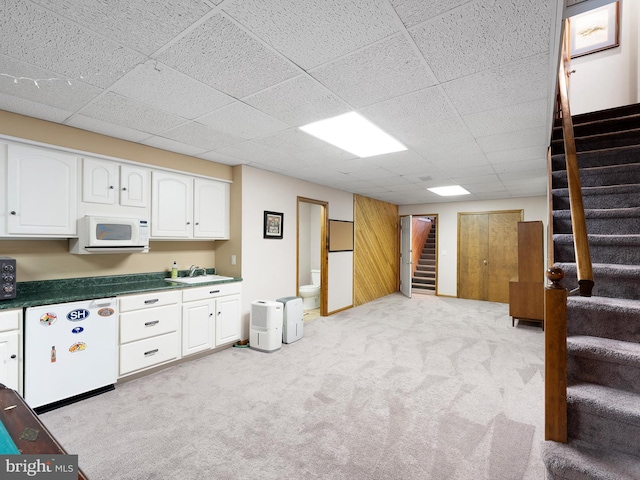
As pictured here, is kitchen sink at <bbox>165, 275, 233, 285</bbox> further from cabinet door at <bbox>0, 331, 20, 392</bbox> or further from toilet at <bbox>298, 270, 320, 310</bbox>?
toilet at <bbox>298, 270, 320, 310</bbox>

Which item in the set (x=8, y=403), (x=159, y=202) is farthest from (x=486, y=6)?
(x=159, y=202)

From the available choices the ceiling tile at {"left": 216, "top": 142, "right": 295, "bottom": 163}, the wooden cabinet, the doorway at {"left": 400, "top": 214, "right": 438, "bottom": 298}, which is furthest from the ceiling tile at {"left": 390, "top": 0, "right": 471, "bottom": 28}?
the doorway at {"left": 400, "top": 214, "right": 438, "bottom": 298}

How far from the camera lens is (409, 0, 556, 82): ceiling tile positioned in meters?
1.40

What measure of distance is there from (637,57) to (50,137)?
275 inches

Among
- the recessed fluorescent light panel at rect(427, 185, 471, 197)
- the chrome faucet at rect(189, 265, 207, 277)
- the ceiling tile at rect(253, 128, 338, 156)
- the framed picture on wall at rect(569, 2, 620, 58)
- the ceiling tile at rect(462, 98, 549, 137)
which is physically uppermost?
the framed picture on wall at rect(569, 2, 620, 58)

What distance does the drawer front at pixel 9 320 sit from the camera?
225 cm

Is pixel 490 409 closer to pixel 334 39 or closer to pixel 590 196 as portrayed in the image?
pixel 590 196

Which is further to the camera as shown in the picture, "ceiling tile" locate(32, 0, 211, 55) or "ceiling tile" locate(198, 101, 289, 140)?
"ceiling tile" locate(198, 101, 289, 140)

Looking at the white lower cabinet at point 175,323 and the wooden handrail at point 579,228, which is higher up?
the wooden handrail at point 579,228

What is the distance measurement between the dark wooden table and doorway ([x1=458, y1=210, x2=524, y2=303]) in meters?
7.76

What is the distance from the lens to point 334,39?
160 cm

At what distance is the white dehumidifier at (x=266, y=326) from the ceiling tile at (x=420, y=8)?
128 inches

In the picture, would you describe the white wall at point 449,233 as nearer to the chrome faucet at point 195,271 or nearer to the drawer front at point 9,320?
the chrome faucet at point 195,271

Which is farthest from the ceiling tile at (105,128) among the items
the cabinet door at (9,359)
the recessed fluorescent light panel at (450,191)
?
the recessed fluorescent light panel at (450,191)
